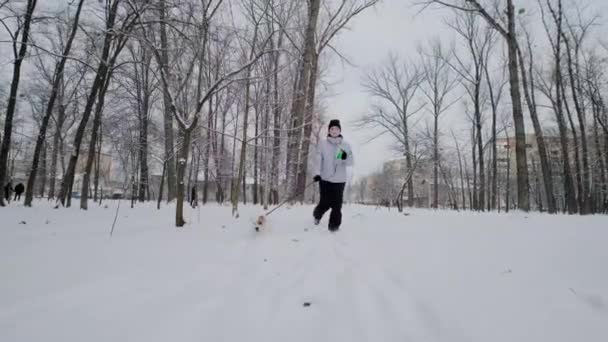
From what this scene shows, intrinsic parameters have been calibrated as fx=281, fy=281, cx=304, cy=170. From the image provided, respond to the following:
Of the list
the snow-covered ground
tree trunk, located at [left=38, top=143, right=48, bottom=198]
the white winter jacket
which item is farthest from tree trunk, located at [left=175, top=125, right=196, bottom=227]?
tree trunk, located at [left=38, top=143, right=48, bottom=198]

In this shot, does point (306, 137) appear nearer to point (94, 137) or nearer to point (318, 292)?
point (94, 137)

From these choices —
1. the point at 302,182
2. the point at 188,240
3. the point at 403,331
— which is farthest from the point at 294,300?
the point at 302,182

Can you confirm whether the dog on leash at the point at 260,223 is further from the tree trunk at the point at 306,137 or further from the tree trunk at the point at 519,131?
the tree trunk at the point at 519,131

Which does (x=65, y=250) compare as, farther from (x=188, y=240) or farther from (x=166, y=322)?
(x=166, y=322)

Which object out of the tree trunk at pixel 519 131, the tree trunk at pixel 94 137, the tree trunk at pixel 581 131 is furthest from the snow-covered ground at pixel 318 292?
the tree trunk at pixel 581 131

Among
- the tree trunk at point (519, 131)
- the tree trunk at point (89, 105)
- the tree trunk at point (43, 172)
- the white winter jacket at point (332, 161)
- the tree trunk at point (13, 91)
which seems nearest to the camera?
the white winter jacket at point (332, 161)

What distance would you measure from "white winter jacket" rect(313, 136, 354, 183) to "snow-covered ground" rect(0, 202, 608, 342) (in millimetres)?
1810

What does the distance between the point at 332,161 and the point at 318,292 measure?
119 inches

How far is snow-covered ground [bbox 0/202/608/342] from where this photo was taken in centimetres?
124

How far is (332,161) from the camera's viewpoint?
462 centimetres

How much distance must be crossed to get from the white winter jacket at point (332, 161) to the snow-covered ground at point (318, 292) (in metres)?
1.81

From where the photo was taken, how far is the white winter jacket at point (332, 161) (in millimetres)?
4621

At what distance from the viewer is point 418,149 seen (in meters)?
22.8

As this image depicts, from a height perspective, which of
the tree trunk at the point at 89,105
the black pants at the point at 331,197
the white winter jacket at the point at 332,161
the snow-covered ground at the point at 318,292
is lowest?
the snow-covered ground at the point at 318,292
